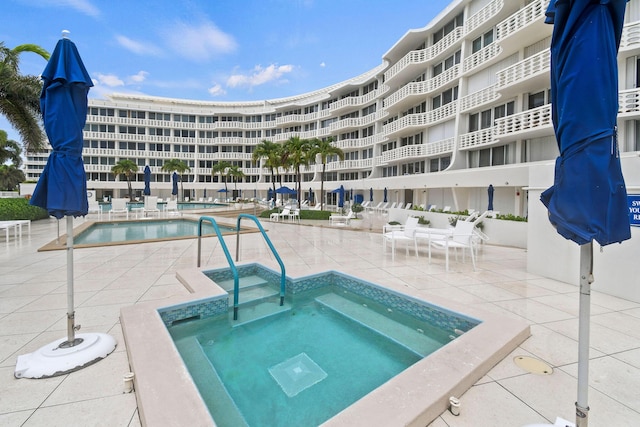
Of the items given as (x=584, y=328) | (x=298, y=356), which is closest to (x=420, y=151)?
(x=298, y=356)

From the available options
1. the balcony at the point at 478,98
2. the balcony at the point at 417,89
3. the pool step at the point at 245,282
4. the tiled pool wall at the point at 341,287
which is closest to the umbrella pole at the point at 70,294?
the tiled pool wall at the point at 341,287

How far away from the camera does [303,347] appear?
3738mm

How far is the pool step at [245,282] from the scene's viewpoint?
19.1ft

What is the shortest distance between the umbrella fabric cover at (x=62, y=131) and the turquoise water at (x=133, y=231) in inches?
308

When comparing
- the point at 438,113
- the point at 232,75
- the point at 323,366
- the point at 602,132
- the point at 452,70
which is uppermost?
the point at 232,75

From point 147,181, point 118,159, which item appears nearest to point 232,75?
point 118,159

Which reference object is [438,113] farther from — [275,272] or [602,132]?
[602,132]

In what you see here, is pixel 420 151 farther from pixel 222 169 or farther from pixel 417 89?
pixel 222 169

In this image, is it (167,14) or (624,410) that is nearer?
(624,410)

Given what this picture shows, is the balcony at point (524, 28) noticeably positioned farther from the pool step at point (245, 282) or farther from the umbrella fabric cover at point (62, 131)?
the umbrella fabric cover at point (62, 131)

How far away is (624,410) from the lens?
226cm

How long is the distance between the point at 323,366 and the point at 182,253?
6.08 meters

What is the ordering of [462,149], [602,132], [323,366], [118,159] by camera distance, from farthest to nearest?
[118,159] → [462,149] → [323,366] → [602,132]

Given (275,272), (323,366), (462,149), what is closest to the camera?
(323,366)
